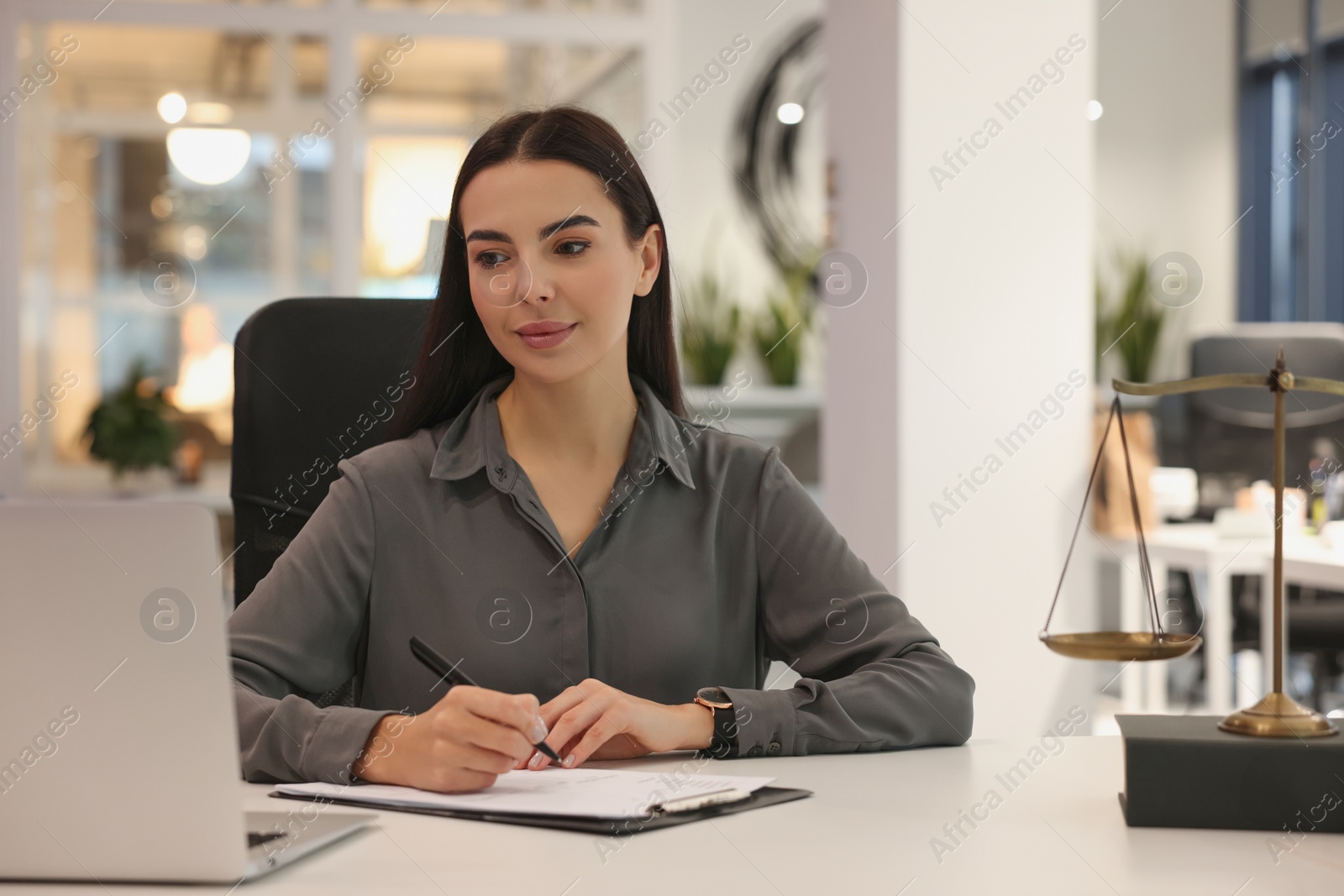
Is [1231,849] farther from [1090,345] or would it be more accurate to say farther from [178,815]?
[1090,345]

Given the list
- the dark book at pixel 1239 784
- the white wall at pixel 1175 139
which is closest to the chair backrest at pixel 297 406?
the dark book at pixel 1239 784

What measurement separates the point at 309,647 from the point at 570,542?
309 mm

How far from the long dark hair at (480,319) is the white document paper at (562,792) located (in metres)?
0.61

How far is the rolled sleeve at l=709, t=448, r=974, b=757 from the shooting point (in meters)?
1.31

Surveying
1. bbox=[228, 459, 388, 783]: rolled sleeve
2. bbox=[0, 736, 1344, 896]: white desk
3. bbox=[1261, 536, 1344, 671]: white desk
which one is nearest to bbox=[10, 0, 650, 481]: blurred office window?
bbox=[1261, 536, 1344, 671]: white desk

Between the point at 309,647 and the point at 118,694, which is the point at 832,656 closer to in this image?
the point at 309,647

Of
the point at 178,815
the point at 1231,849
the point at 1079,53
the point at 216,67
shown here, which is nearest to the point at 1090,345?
the point at 1079,53

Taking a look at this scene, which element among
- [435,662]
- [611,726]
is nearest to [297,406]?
[435,662]

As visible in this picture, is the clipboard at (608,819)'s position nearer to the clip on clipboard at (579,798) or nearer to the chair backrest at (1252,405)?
the clip on clipboard at (579,798)

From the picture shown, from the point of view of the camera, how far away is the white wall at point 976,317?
3254mm

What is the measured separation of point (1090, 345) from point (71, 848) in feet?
9.85

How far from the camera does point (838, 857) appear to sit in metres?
0.94

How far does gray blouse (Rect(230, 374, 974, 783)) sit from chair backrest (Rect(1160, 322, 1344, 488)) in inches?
109

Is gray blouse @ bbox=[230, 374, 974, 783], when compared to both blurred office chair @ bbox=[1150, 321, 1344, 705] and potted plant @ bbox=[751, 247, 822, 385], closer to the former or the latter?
blurred office chair @ bbox=[1150, 321, 1344, 705]
